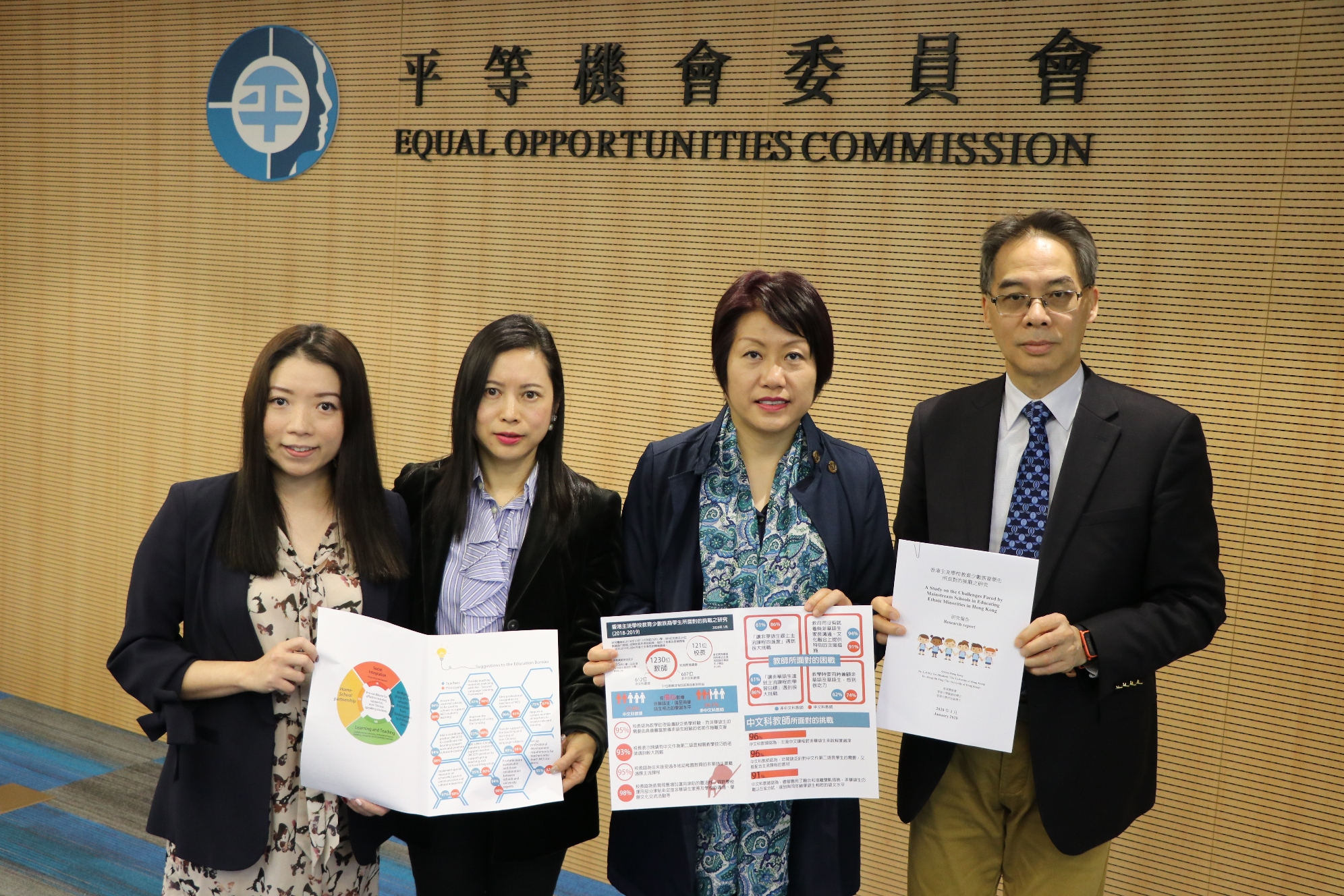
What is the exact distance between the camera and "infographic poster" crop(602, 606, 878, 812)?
1.89 m

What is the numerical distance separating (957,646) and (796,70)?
2193 mm

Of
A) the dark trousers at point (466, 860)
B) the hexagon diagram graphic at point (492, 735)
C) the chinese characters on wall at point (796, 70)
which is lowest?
the dark trousers at point (466, 860)

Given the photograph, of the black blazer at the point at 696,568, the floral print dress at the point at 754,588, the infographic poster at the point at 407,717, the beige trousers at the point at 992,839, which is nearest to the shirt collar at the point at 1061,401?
the black blazer at the point at 696,568

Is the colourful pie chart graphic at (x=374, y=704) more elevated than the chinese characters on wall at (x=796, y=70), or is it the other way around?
the chinese characters on wall at (x=796, y=70)

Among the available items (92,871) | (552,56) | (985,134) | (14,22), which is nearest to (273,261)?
(552,56)

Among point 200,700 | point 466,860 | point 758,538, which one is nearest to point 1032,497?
point 758,538

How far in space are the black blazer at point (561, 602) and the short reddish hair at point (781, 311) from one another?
0.46m

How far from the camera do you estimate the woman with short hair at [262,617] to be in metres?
1.96

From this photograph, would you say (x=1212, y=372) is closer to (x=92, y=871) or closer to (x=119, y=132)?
(x=92, y=871)

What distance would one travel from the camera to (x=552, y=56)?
3783 millimetres

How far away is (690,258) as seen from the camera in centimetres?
359

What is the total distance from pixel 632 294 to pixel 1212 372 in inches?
75.1

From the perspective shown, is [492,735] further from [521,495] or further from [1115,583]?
[1115,583]

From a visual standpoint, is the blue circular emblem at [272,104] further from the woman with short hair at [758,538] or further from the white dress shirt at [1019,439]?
the white dress shirt at [1019,439]
